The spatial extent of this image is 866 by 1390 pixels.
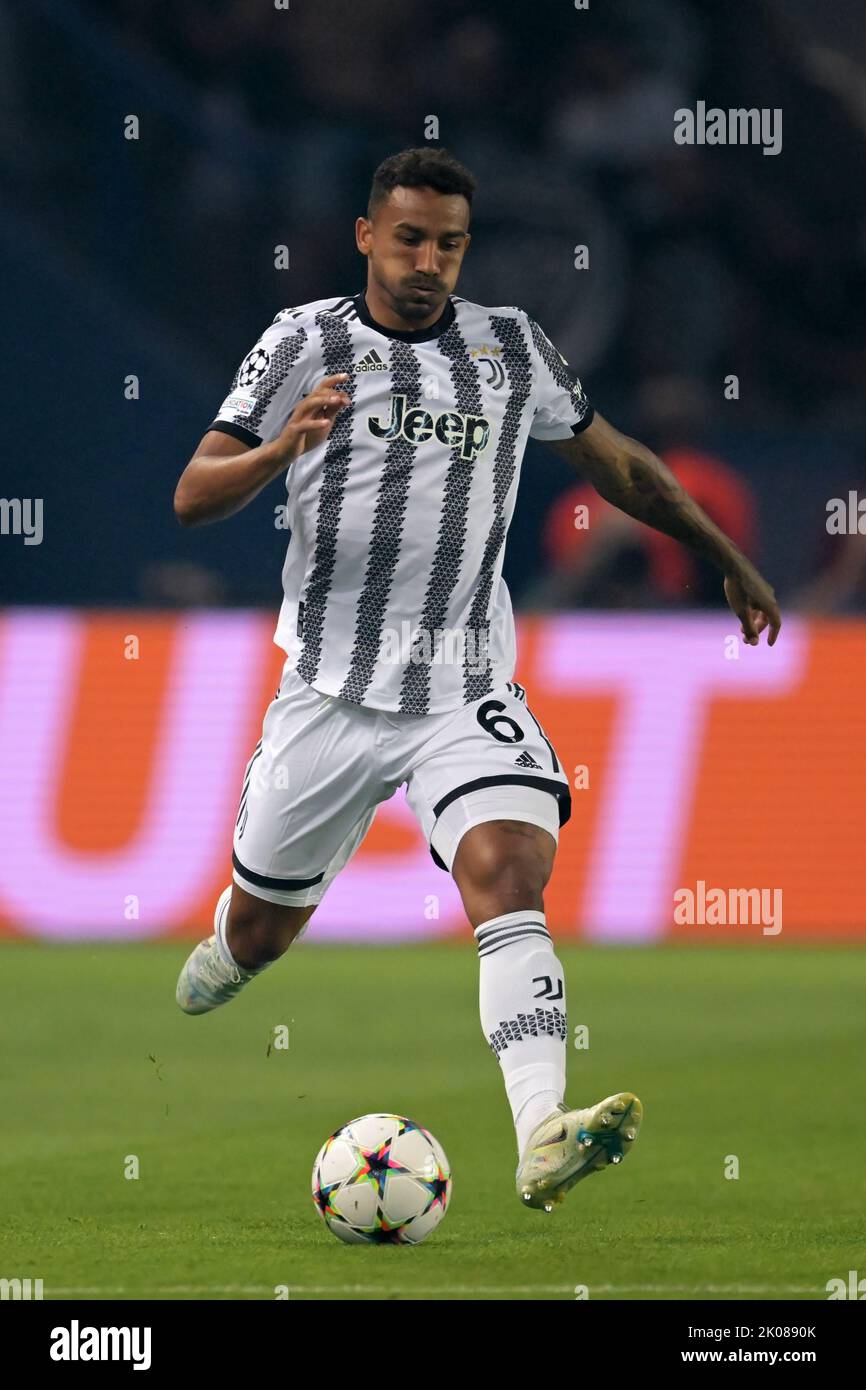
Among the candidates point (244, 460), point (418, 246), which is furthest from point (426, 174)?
point (244, 460)

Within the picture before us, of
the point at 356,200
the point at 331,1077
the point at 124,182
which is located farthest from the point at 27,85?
the point at 331,1077

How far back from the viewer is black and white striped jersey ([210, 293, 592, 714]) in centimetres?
570

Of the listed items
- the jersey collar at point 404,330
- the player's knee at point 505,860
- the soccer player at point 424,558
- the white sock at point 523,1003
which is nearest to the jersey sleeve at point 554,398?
the soccer player at point 424,558

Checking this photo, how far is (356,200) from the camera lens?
50.5ft

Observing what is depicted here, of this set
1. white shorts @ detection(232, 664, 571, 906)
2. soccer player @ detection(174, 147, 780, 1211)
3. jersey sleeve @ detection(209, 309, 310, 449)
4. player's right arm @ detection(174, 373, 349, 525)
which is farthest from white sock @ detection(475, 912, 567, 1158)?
jersey sleeve @ detection(209, 309, 310, 449)

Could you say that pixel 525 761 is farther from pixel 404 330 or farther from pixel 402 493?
pixel 404 330

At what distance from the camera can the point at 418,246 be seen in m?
5.57

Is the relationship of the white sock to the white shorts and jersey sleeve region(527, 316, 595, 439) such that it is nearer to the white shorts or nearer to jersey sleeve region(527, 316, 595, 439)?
the white shorts

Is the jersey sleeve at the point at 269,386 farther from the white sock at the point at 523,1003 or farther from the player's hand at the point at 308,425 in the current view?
Result: the white sock at the point at 523,1003

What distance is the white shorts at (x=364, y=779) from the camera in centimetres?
555

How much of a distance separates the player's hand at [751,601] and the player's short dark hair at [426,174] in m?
1.21

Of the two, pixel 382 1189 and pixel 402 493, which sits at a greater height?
pixel 402 493

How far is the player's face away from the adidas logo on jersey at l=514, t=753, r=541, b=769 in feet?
3.57

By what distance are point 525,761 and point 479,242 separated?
9.76 metres
